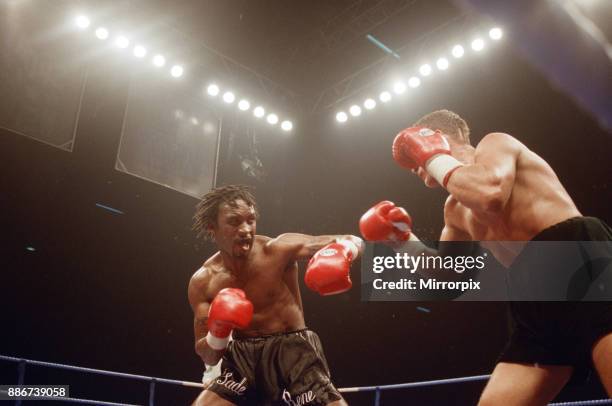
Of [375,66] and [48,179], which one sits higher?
[375,66]

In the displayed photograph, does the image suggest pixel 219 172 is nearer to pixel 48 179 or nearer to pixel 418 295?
pixel 48 179

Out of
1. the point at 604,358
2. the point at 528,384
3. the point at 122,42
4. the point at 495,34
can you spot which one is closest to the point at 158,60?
the point at 122,42

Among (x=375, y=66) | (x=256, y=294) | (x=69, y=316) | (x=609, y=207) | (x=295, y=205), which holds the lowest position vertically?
(x=256, y=294)

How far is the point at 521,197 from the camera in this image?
1439 millimetres

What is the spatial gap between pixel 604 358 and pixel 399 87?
189 inches

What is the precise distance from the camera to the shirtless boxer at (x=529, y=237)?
1281 mm

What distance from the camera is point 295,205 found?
6469 mm

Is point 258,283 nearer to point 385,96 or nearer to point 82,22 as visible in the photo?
point 82,22

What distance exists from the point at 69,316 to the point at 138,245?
941 mm

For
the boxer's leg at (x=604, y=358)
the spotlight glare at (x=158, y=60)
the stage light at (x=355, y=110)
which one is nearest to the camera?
the boxer's leg at (x=604, y=358)

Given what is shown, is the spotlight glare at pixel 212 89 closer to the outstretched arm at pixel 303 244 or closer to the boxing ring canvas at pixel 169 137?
Result: the boxing ring canvas at pixel 169 137

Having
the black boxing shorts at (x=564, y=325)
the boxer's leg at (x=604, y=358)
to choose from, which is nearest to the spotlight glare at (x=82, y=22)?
the black boxing shorts at (x=564, y=325)

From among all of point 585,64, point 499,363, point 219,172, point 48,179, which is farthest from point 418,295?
point 499,363

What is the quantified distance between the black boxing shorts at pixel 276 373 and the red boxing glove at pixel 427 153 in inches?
36.7
